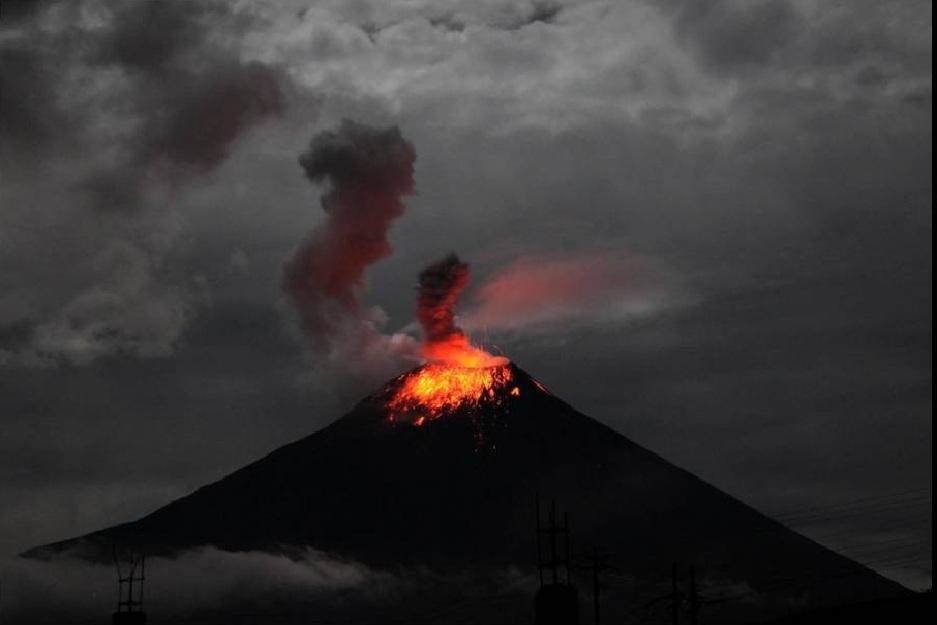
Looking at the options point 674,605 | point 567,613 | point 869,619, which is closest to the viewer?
point 869,619

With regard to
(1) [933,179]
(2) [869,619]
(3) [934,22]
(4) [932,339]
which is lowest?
(2) [869,619]

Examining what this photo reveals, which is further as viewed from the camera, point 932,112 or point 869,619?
point 869,619

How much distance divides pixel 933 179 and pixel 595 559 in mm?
65331

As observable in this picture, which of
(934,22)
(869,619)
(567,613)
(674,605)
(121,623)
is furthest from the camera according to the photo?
(674,605)

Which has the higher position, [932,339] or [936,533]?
[932,339]

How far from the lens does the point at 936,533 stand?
125ft

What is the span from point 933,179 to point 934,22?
299cm

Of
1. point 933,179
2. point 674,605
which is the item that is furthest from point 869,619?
point 674,605

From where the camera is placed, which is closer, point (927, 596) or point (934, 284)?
point (934, 284)

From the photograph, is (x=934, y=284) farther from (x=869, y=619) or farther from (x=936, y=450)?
(x=869, y=619)

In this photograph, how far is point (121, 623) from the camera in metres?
80.8

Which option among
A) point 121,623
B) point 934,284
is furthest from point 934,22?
point 121,623

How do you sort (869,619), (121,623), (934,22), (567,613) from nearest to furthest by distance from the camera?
(934,22) → (869,619) → (567,613) → (121,623)

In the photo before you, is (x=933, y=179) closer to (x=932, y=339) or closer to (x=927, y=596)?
(x=932, y=339)
